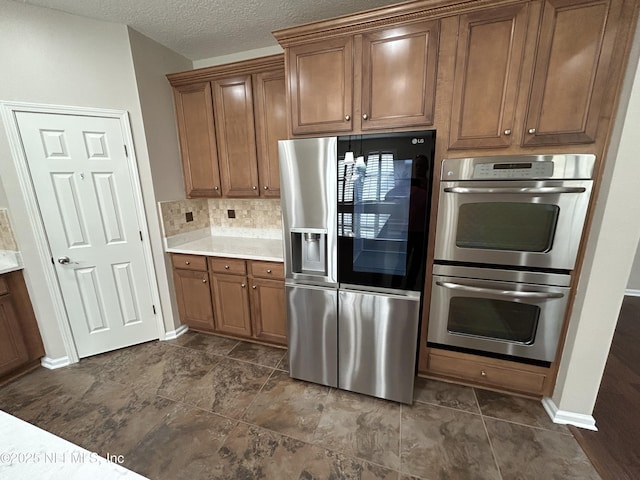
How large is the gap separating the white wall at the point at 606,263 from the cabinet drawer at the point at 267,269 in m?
1.98

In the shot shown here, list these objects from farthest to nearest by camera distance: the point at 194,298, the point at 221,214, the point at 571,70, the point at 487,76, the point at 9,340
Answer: the point at 221,214 < the point at 194,298 < the point at 9,340 < the point at 487,76 < the point at 571,70

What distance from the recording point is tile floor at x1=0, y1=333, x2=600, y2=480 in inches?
57.3

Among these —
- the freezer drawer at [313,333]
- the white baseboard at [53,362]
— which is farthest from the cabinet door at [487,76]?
the white baseboard at [53,362]

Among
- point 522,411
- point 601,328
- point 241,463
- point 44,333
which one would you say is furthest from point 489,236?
point 44,333

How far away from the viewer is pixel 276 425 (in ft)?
5.62

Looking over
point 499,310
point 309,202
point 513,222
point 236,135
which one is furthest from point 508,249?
point 236,135

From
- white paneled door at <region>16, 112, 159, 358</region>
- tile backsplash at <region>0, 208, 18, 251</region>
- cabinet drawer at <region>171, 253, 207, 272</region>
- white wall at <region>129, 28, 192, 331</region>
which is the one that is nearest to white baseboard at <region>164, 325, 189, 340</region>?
white wall at <region>129, 28, 192, 331</region>

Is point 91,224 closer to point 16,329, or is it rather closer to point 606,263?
point 16,329

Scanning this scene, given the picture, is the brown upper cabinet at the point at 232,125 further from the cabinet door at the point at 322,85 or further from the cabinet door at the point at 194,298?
the cabinet door at the point at 194,298

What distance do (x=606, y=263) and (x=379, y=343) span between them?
4.37 feet

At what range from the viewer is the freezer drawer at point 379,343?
1694 millimetres

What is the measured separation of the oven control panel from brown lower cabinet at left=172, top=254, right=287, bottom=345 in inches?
61.9

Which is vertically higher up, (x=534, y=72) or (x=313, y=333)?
(x=534, y=72)

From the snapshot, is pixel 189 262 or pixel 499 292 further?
pixel 189 262
